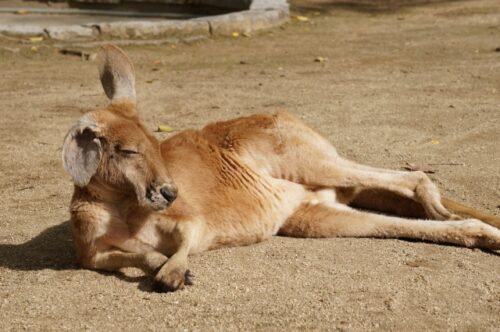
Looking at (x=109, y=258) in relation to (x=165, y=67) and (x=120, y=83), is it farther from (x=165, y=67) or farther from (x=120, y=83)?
(x=165, y=67)

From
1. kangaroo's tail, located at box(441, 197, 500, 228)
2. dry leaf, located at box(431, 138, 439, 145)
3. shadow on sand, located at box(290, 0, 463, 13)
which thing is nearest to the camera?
kangaroo's tail, located at box(441, 197, 500, 228)

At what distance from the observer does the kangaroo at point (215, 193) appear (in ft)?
13.3

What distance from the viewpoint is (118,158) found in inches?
160

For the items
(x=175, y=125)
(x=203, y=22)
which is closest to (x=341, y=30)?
(x=203, y=22)

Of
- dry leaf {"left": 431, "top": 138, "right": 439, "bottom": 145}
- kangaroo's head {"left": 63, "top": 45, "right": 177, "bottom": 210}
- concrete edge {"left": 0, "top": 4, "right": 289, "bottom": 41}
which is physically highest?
kangaroo's head {"left": 63, "top": 45, "right": 177, "bottom": 210}

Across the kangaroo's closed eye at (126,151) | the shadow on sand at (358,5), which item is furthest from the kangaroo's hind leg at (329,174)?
the shadow on sand at (358,5)

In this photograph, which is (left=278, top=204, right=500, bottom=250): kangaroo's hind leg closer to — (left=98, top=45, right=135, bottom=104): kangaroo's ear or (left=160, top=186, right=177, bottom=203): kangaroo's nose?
(left=160, top=186, right=177, bottom=203): kangaroo's nose

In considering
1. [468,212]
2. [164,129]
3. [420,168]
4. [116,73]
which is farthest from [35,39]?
[468,212]

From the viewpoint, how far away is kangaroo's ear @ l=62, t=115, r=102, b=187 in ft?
13.0

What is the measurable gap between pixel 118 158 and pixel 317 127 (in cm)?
311

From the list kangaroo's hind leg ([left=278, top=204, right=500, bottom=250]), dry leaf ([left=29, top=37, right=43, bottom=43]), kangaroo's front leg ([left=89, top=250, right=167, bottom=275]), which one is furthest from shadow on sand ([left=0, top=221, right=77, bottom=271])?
dry leaf ([left=29, top=37, right=43, bottom=43])

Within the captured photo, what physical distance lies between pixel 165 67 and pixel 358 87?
Result: 7.41 ft

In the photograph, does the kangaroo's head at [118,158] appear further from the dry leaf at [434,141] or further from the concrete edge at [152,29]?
the concrete edge at [152,29]

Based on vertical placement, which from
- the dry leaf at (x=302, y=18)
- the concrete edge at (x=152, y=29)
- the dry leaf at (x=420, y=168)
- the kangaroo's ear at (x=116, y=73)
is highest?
the kangaroo's ear at (x=116, y=73)
